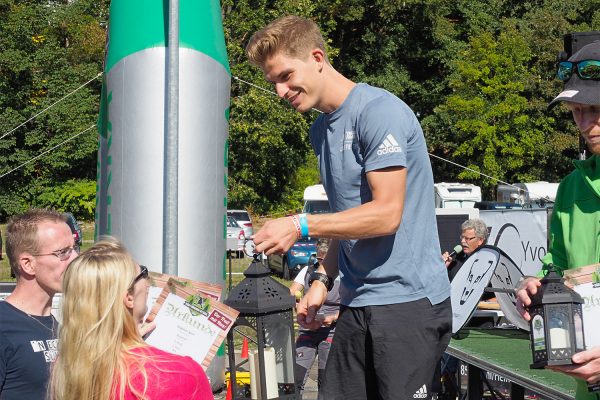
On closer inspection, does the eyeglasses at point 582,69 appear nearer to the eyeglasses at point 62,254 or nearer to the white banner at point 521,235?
the eyeglasses at point 62,254

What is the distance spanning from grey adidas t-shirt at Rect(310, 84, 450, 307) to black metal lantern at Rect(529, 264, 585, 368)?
0.59 m

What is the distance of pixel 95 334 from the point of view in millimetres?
2795

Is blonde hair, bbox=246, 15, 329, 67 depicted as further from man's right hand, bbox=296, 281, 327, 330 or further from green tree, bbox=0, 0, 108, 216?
green tree, bbox=0, 0, 108, 216

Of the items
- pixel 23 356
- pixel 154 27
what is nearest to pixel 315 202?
pixel 154 27

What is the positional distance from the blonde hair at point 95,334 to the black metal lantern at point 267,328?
88 centimetres

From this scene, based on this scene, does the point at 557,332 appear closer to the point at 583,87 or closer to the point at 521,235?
the point at 583,87

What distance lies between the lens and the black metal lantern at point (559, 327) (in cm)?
286

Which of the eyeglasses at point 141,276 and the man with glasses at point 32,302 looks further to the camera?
the man with glasses at point 32,302

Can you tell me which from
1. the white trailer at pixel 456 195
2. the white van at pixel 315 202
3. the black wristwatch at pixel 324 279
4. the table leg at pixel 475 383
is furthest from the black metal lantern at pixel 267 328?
the white trailer at pixel 456 195

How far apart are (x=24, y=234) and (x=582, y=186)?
2478mm

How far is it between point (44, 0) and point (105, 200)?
3853cm

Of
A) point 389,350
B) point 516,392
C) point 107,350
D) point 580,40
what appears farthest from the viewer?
point 516,392

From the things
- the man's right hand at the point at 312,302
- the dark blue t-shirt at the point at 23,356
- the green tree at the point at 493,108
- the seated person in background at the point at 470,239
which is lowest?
the dark blue t-shirt at the point at 23,356

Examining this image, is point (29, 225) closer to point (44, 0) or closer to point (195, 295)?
point (195, 295)
